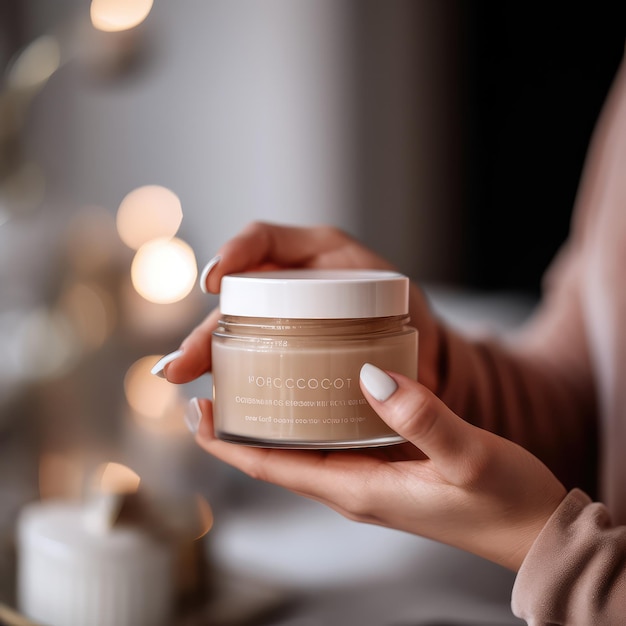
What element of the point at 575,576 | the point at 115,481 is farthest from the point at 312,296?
the point at 115,481

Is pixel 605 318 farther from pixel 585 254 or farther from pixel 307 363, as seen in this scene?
pixel 307 363

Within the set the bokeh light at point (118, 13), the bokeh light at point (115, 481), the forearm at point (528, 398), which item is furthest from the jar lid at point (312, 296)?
the bokeh light at point (118, 13)

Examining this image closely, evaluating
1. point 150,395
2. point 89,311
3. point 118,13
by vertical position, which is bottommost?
point 150,395

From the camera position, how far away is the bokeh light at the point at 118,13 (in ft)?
2.74

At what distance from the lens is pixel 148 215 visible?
3.59 ft

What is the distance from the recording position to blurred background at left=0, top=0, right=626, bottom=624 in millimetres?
899

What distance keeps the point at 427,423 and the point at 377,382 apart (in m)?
0.04

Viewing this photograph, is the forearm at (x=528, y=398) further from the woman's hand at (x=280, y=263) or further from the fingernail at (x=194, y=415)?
the fingernail at (x=194, y=415)

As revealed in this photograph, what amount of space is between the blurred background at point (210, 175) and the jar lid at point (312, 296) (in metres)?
0.29

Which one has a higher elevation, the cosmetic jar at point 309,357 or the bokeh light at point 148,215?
the bokeh light at point 148,215

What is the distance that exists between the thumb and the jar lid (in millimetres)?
65

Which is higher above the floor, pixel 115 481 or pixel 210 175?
pixel 210 175

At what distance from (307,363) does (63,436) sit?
630mm

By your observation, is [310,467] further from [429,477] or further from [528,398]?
[528,398]
